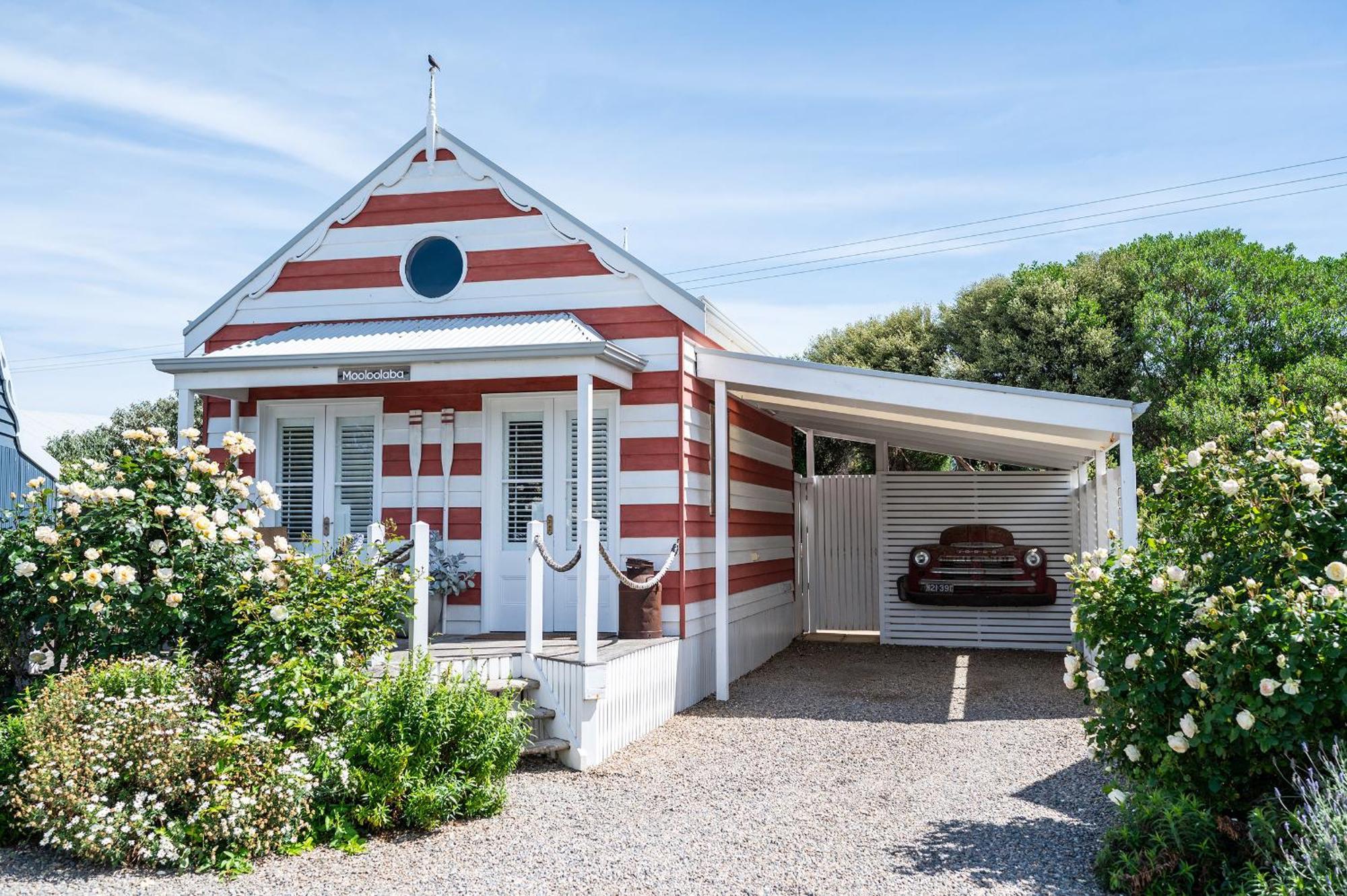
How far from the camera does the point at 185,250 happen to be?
70.9ft

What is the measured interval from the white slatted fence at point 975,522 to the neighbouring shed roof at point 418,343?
18.5 ft

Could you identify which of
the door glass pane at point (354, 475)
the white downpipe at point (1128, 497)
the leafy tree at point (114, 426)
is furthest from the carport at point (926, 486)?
the leafy tree at point (114, 426)

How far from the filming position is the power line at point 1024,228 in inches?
771

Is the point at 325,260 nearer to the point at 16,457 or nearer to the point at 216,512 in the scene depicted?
the point at 216,512

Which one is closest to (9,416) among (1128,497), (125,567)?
(125,567)

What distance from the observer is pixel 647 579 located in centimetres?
883

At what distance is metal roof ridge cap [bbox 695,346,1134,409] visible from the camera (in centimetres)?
809

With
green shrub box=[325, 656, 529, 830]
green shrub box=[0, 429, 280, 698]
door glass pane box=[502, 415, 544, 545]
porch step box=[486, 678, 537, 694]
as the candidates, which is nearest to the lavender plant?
green shrub box=[325, 656, 529, 830]

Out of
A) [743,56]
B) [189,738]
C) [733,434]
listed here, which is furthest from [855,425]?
[189,738]

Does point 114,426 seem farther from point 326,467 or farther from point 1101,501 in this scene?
point 1101,501

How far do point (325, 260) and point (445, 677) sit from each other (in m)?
5.65

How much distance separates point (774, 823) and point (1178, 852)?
6.99ft

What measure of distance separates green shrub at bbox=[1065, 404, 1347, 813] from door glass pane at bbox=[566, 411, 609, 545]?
16.1 feet

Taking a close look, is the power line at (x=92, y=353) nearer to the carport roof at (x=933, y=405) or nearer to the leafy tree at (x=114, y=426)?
the leafy tree at (x=114, y=426)
